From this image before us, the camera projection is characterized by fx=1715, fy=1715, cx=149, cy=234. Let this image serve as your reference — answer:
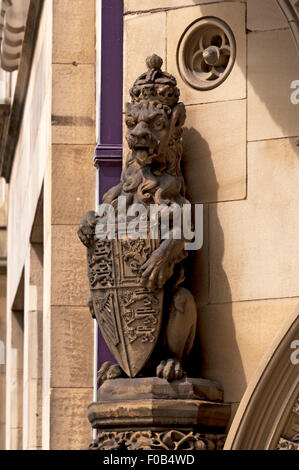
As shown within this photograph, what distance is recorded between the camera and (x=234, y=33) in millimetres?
10164

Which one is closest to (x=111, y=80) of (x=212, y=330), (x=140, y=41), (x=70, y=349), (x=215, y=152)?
(x=140, y=41)

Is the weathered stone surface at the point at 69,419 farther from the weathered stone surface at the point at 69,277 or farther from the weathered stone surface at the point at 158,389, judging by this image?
the weathered stone surface at the point at 158,389

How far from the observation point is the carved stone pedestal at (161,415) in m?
9.48

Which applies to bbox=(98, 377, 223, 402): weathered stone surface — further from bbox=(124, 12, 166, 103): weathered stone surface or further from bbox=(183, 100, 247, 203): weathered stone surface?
bbox=(124, 12, 166, 103): weathered stone surface

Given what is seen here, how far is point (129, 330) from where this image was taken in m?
9.68

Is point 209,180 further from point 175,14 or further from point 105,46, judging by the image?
point 105,46

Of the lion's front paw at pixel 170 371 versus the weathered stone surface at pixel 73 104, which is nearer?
the lion's front paw at pixel 170 371

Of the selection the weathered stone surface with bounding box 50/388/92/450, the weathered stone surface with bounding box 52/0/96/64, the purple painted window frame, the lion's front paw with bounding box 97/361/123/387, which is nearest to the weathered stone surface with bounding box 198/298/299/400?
the lion's front paw with bounding box 97/361/123/387

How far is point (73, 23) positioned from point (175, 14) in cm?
343

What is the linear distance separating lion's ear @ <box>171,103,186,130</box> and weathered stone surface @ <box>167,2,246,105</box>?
0.31m

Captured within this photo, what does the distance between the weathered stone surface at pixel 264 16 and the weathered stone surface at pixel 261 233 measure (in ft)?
2.30

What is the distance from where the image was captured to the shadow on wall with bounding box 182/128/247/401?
9.80 metres

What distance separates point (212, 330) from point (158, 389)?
1.89 feet

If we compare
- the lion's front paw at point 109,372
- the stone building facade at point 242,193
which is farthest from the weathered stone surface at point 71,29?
the lion's front paw at point 109,372
